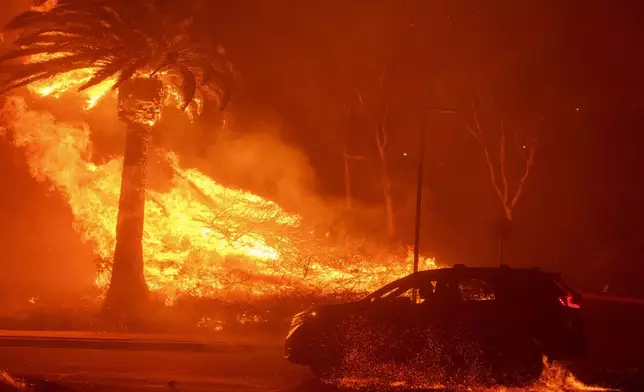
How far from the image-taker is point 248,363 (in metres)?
13.0

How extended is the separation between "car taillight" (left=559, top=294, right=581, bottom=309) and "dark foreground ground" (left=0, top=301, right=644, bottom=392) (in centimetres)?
101

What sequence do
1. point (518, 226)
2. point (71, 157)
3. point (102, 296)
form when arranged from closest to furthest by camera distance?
point (102, 296)
point (71, 157)
point (518, 226)

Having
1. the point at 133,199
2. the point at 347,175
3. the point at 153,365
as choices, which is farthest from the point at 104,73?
the point at 347,175

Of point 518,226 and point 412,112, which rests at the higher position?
point 412,112

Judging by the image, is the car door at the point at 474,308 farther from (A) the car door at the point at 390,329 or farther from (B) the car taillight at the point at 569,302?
(B) the car taillight at the point at 569,302

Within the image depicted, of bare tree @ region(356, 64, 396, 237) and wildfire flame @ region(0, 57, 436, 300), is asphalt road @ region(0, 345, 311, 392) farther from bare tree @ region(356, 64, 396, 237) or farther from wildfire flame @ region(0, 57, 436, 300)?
bare tree @ region(356, 64, 396, 237)

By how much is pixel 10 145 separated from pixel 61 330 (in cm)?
755

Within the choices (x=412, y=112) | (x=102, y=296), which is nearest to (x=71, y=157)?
(x=102, y=296)

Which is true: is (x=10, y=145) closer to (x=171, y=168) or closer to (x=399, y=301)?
(x=171, y=168)

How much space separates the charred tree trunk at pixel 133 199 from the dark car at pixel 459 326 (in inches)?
321

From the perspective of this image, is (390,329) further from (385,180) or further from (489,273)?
(385,180)

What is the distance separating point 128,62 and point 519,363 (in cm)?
1142

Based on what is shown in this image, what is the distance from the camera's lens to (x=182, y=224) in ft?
70.5

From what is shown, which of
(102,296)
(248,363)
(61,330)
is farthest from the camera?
(102,296)
